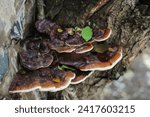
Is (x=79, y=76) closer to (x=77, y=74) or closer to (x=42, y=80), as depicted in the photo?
(x=77, y=74)

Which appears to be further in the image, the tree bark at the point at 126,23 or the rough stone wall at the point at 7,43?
the tree bark at the point at 126,23

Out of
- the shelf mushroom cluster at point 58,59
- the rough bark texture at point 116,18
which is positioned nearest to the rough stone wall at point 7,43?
the shelf mushroom cluster at point 58,59

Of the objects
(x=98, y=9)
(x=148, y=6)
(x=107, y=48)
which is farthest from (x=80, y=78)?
(x=148, y=6)

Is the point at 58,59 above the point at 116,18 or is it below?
below

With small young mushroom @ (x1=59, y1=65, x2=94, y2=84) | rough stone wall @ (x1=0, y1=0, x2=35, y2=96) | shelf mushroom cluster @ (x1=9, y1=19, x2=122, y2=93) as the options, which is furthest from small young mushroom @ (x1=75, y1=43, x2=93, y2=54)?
rough stone wall @ (x1=0, y1=0, x2=35, y2=96)

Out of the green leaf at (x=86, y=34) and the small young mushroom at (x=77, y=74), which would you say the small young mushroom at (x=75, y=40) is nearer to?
the green leaf at (x=86, y=34)

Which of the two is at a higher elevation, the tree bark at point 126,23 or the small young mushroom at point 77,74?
the tree bark at point 126,23

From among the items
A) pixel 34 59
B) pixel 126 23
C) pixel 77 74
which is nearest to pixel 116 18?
pixel 126 23
